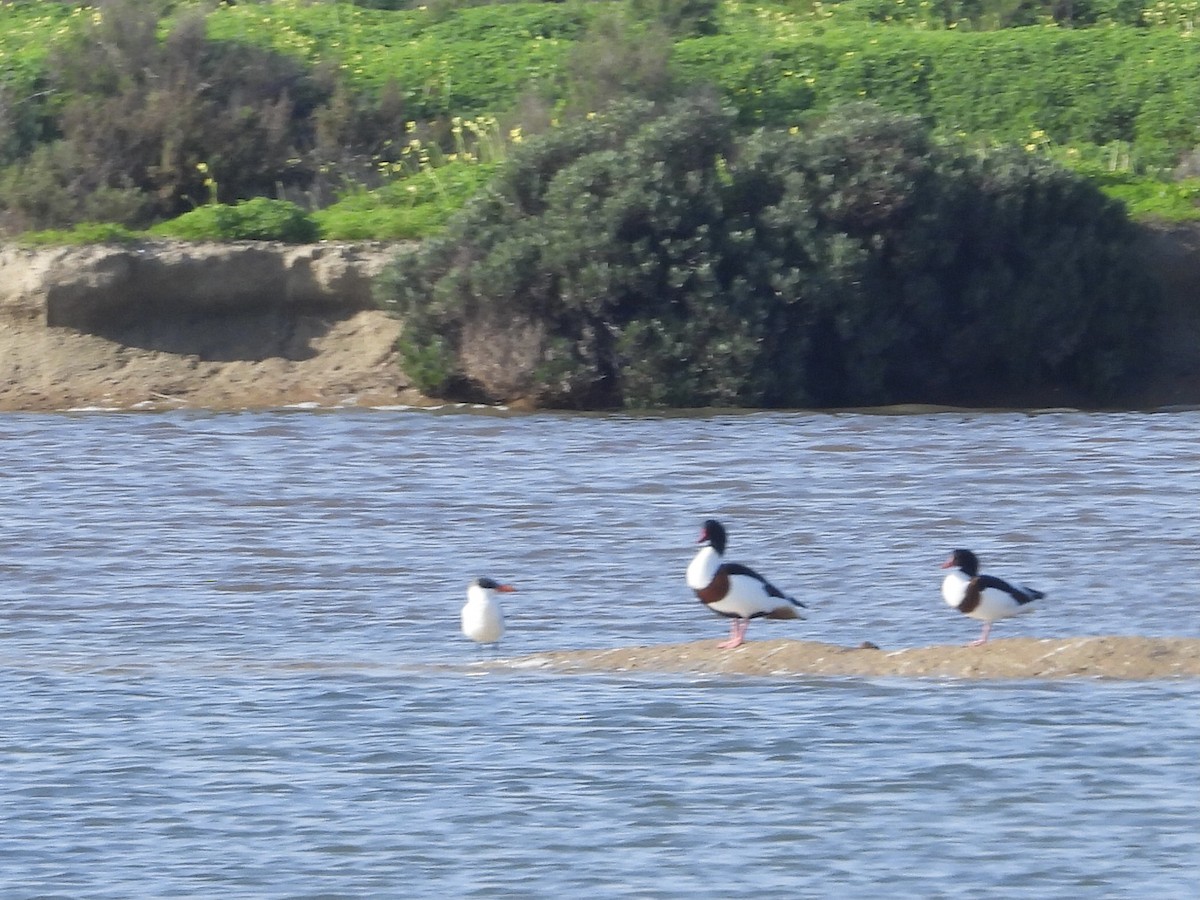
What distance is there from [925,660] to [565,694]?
5.69 feet

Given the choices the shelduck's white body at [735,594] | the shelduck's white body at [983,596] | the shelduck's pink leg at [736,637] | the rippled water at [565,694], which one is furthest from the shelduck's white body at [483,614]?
the shelduck's white body at [983,596]

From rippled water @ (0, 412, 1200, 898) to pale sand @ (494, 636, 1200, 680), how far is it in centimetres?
19

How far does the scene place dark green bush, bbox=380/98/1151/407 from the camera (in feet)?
71.6

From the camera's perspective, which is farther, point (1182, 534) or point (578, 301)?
point (578, 301)

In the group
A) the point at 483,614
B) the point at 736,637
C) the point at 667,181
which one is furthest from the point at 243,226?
the point at 736,637

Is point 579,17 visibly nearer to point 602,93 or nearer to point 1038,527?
point 602,93

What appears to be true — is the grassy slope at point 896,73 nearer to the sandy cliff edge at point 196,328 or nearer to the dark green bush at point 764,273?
the dark green bush at point 764,273

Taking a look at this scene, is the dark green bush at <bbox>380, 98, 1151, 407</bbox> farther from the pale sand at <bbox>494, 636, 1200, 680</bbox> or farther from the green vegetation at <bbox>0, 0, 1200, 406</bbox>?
the pale sand at <bbox>494, 636, 1200, 680</bbox>

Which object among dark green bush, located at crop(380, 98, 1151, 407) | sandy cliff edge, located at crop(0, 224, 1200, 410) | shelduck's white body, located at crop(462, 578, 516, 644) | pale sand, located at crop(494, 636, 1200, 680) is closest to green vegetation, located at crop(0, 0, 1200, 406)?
dark green bush, located at crop(380, 98, 1151, 407)

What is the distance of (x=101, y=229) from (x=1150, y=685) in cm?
1594

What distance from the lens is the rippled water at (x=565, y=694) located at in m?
7.94

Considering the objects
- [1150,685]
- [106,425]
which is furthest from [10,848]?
[106,425]

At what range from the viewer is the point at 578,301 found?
72.1 ft

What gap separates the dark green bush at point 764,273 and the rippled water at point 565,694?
2921mm
